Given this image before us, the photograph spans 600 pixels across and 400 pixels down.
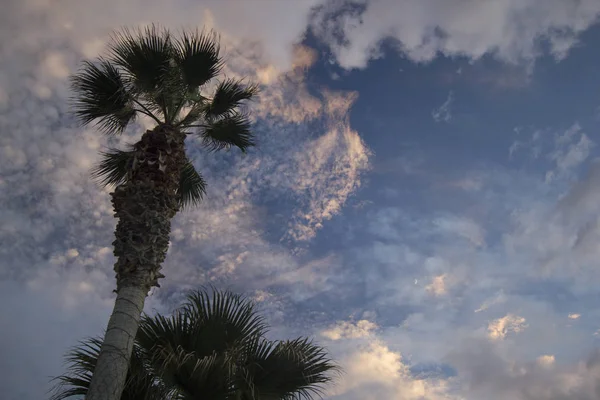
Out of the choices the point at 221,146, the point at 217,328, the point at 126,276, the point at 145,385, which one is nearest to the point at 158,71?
the point at 221,146

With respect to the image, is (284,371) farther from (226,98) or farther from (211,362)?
(226,98)

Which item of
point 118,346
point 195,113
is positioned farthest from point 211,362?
point 195,113

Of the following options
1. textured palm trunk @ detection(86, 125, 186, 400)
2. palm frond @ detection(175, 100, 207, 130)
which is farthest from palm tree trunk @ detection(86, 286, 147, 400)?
palm frond @ detection(175, 100, 207, 130)

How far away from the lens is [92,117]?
386 inches

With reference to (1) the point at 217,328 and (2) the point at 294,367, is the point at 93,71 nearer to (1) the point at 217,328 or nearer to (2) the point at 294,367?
(1) the point at 217,328

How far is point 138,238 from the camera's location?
7.29 m

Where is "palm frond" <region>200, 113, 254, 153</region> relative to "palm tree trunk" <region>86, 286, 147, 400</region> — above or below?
above

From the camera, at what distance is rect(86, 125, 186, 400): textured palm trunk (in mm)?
6234

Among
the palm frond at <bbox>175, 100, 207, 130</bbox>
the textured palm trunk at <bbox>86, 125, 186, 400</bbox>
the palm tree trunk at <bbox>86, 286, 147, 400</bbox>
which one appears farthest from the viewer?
the palm frond at <bbox>175, 100, 207, 130</bbox>

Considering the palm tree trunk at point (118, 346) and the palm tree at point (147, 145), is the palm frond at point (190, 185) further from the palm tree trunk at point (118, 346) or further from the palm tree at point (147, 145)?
the palm tree trunk at point (118, 346)

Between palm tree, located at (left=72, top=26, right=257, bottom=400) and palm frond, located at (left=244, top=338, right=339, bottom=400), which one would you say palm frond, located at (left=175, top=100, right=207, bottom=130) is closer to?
palm tree, located at (left=72, top=26, right=257, bottom=400)

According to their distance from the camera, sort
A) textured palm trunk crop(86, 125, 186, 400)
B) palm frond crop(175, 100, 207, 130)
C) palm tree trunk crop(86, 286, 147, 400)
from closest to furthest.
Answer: palm tree trunk crop(86, 286, 147, 400) → textured palm trunk crop(86, 125, 186, 400) → palm frond crop(175, 100, 207, 130)

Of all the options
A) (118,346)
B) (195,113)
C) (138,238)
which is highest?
(195,113)

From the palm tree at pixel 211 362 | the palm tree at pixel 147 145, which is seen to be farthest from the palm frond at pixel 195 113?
the palm tree at pixel 211 362
